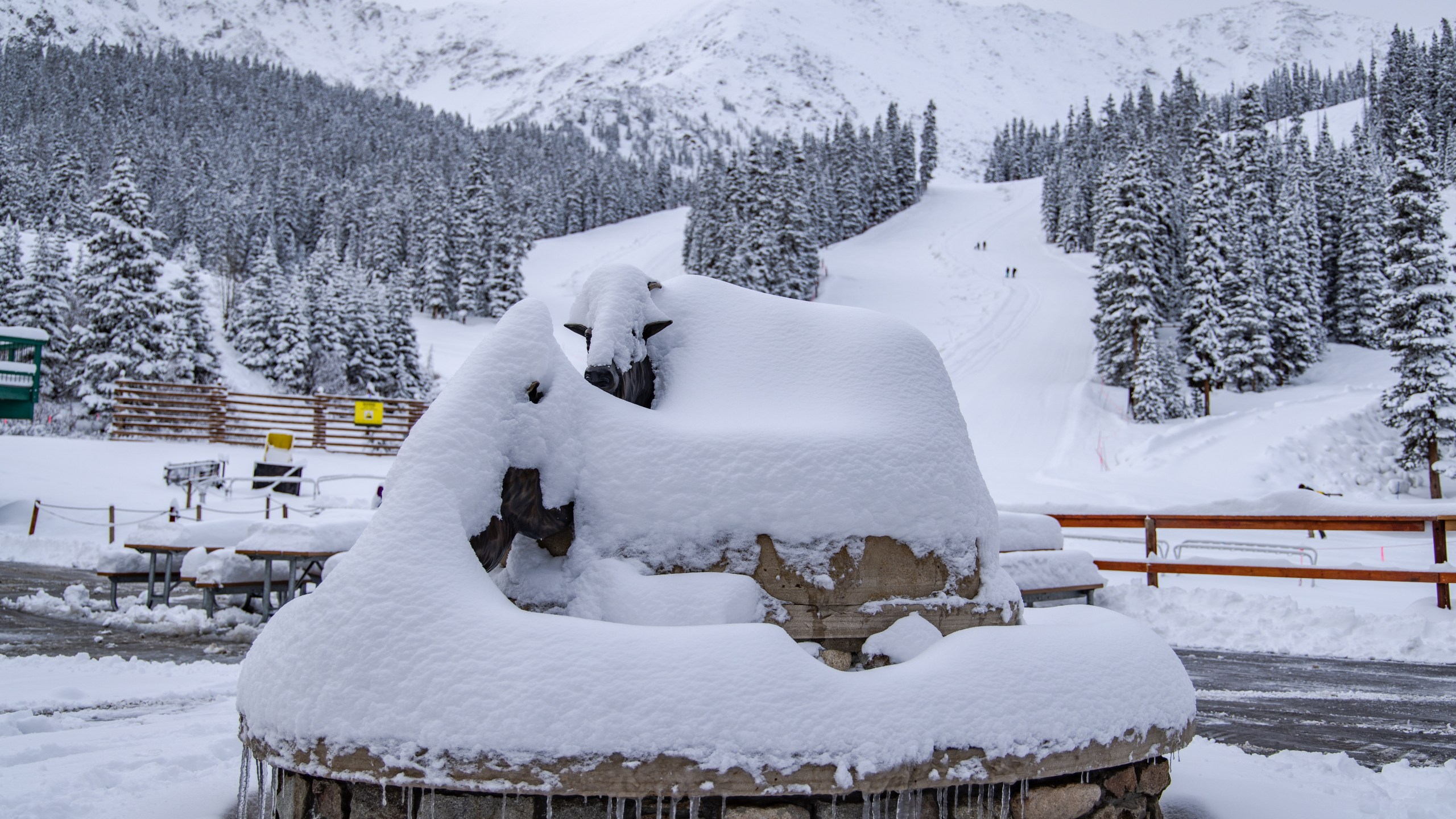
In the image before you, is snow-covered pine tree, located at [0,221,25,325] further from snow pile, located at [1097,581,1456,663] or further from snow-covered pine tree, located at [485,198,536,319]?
snow pile, located at [1097,581,1456,663]

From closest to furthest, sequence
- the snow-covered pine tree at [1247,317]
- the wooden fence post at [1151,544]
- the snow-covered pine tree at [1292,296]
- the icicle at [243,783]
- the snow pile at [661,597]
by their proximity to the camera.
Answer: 1. the icicle at [243,783]
2. the snow pile at [661,597]
3. the wooden fence post at [1151,544]
4. the snow-covered pine tree at [1247,317]
5. the snow-covered pine tree at [1292,296]

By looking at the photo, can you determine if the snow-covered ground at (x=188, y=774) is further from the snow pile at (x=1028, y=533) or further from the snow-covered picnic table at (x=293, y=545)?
the snow pile at (x=1028, y=533)

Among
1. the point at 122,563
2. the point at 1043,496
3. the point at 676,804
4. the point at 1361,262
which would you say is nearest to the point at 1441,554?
the point at 676,804

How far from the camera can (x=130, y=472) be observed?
19.6 metres

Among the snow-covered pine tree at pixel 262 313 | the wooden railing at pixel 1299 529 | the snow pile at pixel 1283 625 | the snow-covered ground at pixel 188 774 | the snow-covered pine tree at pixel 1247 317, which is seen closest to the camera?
the snow-covered ground at pixel 188 774

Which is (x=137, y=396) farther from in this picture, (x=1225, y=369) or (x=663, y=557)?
(x=1225, y=369)

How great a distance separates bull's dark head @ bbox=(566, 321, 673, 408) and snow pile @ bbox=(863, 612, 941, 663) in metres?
1.56

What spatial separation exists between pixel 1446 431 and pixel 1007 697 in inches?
1181

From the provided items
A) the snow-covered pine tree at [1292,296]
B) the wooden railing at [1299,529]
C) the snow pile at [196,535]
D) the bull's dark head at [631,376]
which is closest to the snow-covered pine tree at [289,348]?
the snow pile at [196,535]

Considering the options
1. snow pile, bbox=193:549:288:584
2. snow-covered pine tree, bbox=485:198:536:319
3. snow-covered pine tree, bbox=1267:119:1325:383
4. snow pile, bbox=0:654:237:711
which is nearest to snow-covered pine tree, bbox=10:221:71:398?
snow-covered pine tree, bbox=485:198:536:319

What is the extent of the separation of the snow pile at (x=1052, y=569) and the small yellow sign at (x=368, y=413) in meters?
21.4

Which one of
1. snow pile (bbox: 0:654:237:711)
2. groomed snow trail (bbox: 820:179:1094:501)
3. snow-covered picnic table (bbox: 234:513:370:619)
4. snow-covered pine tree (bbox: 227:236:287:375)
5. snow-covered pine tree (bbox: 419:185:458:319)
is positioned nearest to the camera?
snow pile (bbox: 0:654:237:711)

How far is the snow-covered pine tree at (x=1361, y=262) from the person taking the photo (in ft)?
147

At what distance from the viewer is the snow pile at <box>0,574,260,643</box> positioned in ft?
29.9
